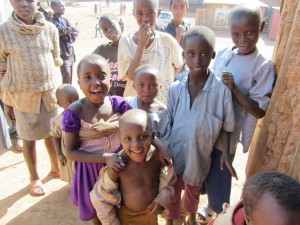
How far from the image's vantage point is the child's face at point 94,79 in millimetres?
1801

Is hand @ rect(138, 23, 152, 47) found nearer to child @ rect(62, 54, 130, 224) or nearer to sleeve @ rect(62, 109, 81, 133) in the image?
child @ rect(62, 54, 130, 224)

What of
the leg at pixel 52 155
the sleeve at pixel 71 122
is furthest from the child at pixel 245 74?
the leg at pixel 52 155

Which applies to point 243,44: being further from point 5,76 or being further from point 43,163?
point 43,163

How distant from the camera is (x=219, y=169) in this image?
205 cm

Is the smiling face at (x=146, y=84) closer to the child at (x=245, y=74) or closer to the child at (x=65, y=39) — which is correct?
the child at (x=245, y=74)

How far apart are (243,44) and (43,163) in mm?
2896

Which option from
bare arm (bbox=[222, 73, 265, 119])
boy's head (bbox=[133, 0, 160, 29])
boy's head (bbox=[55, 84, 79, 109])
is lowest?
boy's head (bbox=[55, 84, 79, 109])

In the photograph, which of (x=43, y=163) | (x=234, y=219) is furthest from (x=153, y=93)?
(x=43, y=163)

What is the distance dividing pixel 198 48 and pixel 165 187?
0.91m

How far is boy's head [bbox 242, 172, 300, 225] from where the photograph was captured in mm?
1034

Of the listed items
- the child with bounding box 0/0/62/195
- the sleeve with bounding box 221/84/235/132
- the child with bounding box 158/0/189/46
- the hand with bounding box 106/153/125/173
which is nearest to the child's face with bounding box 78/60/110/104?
the hand with bounding box 106/153/125/173

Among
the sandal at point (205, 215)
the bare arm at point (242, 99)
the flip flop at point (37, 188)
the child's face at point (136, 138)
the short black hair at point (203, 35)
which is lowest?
the flip flop at point (37, 188)

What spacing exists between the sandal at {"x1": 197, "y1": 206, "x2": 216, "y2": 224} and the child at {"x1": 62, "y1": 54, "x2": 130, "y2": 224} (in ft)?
3.58

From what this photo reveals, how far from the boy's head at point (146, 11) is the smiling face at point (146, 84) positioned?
0.66 m
